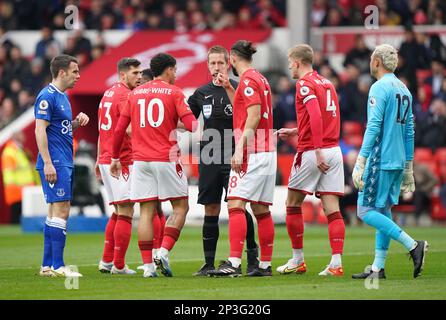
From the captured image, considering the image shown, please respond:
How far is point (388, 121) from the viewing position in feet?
39.7

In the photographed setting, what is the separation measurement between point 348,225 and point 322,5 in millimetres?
7220

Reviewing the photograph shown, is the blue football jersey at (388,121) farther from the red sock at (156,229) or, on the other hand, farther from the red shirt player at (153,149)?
the red sock at (156,229)

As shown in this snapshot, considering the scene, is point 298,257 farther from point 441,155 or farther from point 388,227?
point 441,155

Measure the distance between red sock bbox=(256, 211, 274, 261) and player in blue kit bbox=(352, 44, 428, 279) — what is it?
3.30 ft

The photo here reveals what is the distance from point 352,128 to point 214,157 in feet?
44.3

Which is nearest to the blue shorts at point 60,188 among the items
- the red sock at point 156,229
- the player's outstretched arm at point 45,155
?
the player's outstretched arm at point 45,155

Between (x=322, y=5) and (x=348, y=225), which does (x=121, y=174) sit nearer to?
(x=348, y=225)

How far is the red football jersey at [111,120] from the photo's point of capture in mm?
13427

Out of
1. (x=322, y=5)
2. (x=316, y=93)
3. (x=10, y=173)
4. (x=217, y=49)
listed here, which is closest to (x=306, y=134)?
(x=316, y=93)

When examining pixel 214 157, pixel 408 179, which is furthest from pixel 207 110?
pixel 408 179

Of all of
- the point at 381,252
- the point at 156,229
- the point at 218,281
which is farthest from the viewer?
the point at 156,229

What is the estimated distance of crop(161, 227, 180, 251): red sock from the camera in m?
12.5

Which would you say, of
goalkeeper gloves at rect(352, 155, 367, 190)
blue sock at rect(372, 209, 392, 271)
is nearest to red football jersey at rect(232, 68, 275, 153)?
goalkeeper gloves at rect(352, 155, 367, 190)

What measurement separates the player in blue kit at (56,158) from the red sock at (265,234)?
2.08 meters
